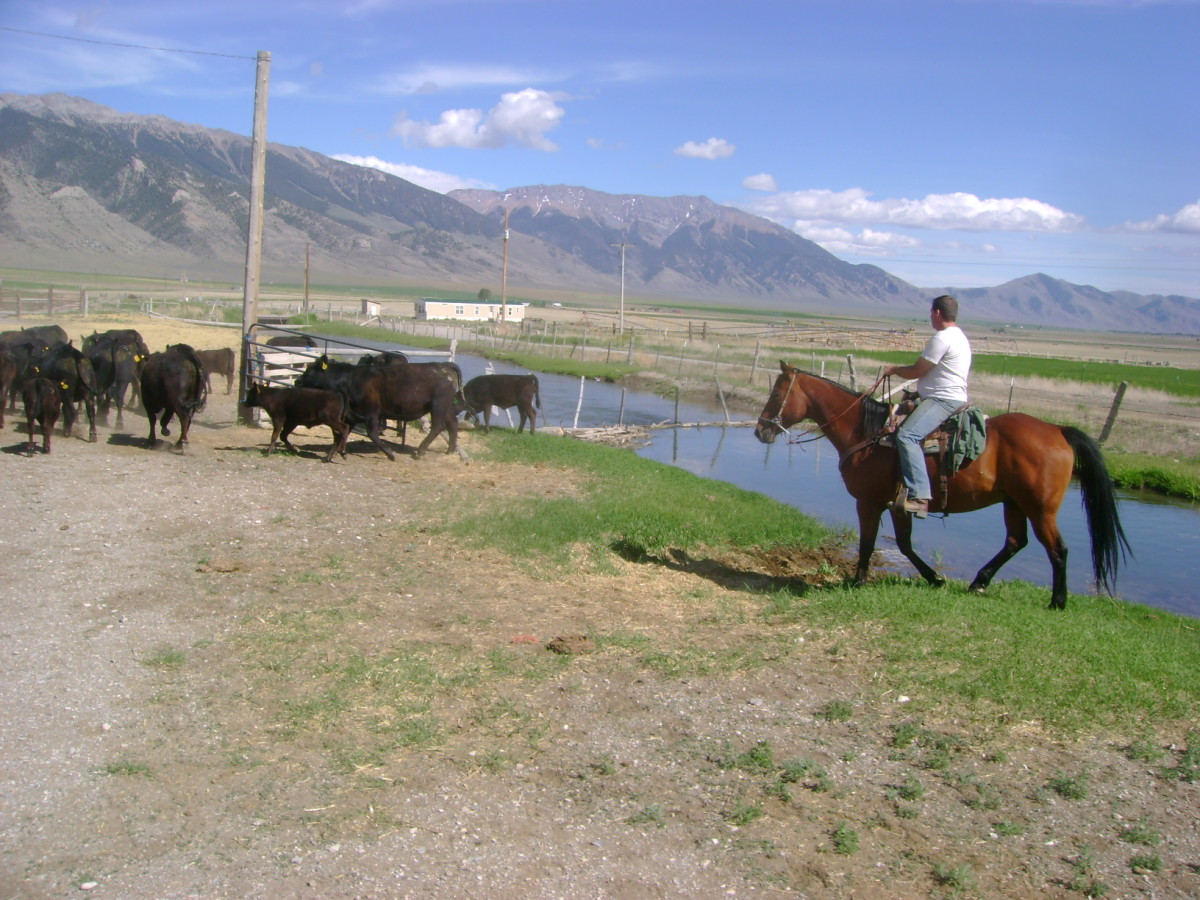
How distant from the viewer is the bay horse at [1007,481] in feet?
30.2

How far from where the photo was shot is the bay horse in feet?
30.2

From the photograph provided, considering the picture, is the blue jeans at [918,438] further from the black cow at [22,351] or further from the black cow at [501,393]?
the black cow at [22,351]

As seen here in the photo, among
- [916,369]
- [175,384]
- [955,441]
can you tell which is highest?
[916,369]

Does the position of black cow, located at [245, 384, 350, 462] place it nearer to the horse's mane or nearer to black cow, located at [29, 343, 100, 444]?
black cow, located at [29, 343, 100, 444]

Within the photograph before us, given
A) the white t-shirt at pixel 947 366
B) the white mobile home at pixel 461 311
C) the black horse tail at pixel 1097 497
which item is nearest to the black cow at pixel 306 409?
the white t-shirt at pixel 947 366

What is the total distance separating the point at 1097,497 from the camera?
31.2 ft

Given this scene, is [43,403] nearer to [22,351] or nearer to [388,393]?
[22,351]

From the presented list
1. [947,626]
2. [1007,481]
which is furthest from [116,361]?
[947,626]

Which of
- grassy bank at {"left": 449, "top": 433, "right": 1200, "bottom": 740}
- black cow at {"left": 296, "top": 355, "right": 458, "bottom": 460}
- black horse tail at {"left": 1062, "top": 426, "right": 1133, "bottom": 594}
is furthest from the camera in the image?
black cow at {"left": 296, "top": 355, "right": 458, "bottom": 460}

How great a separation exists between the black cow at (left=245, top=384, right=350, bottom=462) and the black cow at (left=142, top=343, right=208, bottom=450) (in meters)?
0.96

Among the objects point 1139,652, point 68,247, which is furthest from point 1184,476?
point 68,247

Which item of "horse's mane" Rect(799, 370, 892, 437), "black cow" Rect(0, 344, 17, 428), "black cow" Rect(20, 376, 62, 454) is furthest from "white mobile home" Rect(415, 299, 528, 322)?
"horse's mane" Rect(799, 370, 892, 437)

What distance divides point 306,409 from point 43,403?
328cm

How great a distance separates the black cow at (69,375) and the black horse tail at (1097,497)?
12.2 meters
